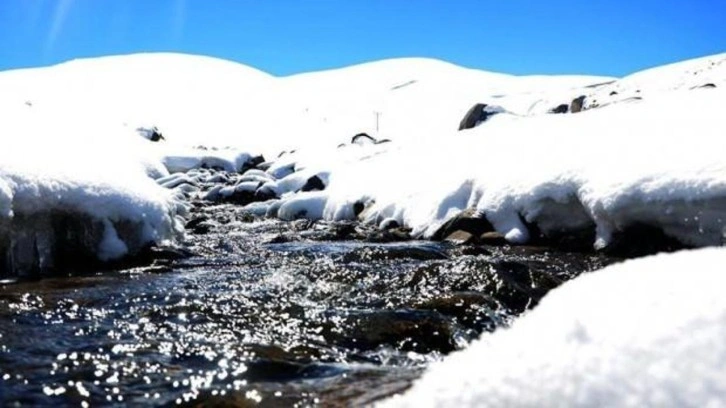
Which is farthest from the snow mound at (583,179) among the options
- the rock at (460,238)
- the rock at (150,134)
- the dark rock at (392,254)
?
the rock at (150,134)

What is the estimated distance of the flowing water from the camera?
3.93 m

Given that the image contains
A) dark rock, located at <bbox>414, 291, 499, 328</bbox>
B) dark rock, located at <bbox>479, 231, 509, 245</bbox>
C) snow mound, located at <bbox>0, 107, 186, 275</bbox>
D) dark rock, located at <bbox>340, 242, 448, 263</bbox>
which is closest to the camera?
dark rock, located at <bbox>414, 291, 499, 328</bbox>

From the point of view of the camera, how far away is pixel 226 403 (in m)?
3.66

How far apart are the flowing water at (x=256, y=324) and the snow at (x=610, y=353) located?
126 centimetres

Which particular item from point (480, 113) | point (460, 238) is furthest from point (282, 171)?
point (460, 238)

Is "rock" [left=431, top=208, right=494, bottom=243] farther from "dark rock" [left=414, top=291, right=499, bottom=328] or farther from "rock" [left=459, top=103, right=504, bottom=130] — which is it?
"rock" [left=459, top=103, right=504, bottom=130]

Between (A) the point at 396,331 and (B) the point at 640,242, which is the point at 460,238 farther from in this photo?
(A) the point at 396,331

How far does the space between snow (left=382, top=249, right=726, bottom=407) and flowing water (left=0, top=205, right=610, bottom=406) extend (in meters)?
1.26

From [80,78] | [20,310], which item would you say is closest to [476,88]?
[80,78]

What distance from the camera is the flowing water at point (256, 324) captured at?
12.9 ft

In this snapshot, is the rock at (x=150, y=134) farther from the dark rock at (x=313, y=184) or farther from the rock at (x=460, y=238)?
the rock at (x=460, y=238)

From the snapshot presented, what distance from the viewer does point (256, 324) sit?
5.62 meters

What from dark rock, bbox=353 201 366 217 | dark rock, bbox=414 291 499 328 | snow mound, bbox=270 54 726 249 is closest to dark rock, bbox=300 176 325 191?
snow mound, bbox=270 54 726 249

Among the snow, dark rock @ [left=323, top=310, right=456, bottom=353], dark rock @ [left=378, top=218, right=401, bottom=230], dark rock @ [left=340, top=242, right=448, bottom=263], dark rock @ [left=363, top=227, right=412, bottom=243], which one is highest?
the snow
